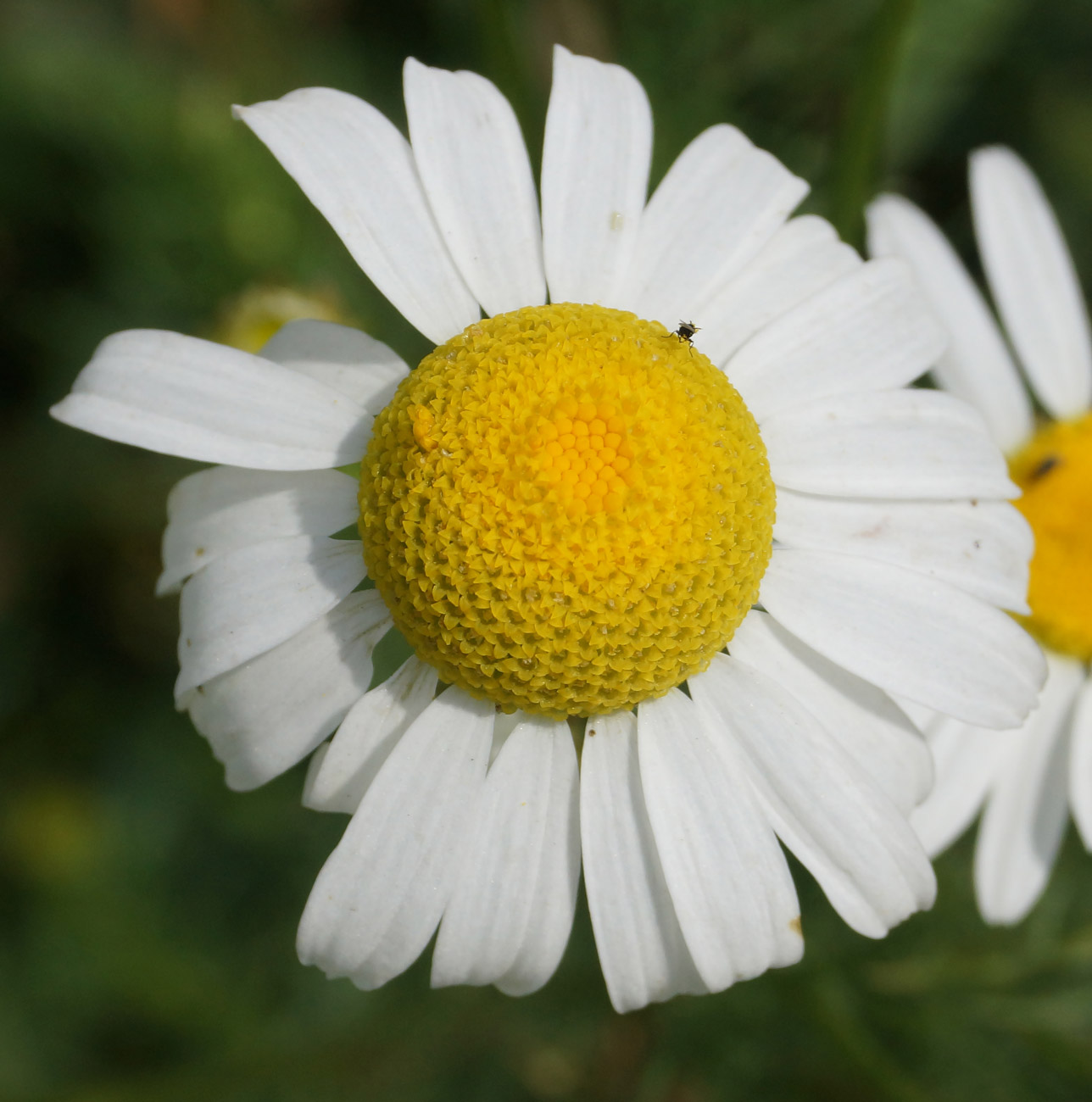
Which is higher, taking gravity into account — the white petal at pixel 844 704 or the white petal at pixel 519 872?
the white petal at pixel 844 704

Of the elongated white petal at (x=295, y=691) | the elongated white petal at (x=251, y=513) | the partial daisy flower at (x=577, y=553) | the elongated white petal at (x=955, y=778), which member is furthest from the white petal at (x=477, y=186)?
the elongated white petal at (x=955, y=778)

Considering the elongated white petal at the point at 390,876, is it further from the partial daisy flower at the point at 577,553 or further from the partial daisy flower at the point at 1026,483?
the partial daisy flower at the point at 1026,483

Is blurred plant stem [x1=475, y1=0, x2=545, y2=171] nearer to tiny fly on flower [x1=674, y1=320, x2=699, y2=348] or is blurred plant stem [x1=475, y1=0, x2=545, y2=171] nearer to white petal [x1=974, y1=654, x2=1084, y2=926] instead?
tiny fly on flower [x1=674, y1=320, x2=699, y2=348]

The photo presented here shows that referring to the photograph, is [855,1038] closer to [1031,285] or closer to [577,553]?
[577,553]

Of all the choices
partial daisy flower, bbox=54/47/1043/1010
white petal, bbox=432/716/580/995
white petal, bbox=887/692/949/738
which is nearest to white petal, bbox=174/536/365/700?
partial daisy flower, bbox=54/47/1043/1010

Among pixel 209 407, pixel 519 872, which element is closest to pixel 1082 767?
pixel 519 872

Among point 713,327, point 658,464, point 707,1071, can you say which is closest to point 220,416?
point 658,464
